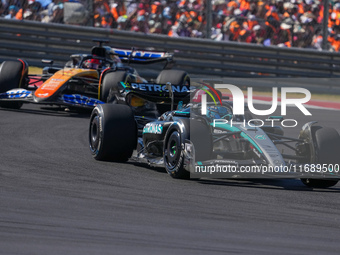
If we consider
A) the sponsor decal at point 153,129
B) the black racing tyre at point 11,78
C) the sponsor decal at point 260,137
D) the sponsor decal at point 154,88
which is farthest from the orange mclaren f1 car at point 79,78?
the sponsor decal at point 260,137

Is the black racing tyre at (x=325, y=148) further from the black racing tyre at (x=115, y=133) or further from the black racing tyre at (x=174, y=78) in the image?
the black racing tyre at (x=174, y=78)

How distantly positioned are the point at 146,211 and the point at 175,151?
171 cm

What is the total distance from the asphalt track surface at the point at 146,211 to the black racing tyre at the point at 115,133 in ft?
0.46

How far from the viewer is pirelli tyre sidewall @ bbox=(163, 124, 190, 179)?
7195 mm

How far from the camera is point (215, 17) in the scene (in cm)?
1812

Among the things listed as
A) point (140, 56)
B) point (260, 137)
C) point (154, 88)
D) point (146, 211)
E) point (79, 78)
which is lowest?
point (146, 211)

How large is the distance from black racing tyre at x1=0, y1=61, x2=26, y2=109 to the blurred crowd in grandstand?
→ 2.98 m

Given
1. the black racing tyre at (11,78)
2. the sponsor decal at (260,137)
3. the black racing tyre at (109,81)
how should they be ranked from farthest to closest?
the black racing tyre at (11,78) → the black racing tyre at (109,81) → the sponsor decal at (260,137)

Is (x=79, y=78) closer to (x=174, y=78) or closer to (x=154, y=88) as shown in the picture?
(x=174, y=78)

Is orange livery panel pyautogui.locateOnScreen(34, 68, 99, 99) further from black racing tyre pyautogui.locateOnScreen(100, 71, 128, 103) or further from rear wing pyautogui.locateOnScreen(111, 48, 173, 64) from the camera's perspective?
rear wing pyautogui.locateOnScreen(111, 48, 173, 64)

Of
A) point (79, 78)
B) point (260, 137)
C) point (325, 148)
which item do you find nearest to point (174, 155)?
point (260, 137)

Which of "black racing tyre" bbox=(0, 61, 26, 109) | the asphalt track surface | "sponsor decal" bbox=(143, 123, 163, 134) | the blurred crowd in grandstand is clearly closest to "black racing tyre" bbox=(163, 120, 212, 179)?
the asphalt track surface

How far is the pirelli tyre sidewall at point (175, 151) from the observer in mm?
7195

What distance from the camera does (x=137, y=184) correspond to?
23.2ft
